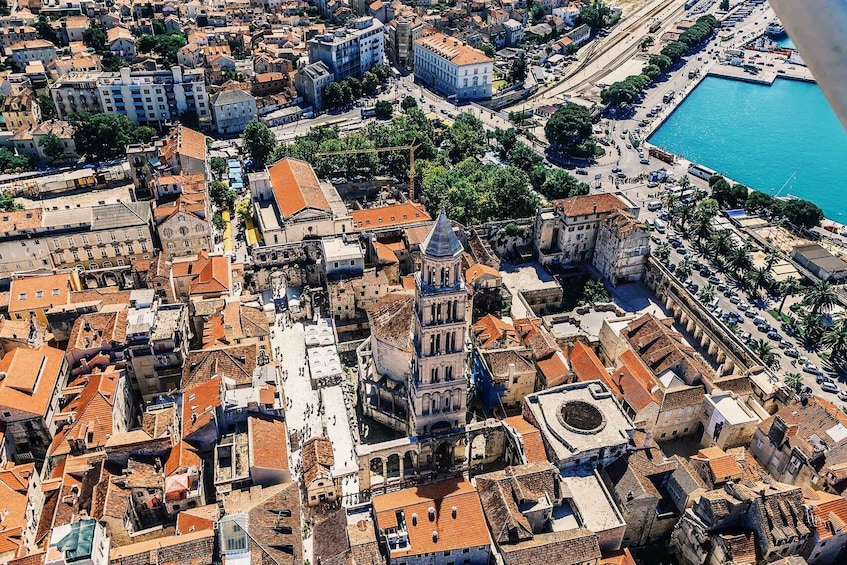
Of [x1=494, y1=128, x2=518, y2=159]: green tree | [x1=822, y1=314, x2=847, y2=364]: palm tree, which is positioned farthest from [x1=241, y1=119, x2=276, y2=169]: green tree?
[x1=822, y1=314, x2=847, y2=364]: palm tree

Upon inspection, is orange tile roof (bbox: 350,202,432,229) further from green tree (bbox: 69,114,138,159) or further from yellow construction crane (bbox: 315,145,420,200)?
green tree (bbox: 69,114,138,159)

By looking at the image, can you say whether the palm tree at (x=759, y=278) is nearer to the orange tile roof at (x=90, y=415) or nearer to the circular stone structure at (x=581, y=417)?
the circular stone structure at (x=581, y=417)

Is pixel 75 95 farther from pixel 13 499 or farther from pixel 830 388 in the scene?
pixel 830 388

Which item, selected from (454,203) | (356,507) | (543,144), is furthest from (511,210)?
(356,507)

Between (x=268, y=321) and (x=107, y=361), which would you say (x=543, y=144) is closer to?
(x=268, y=321)

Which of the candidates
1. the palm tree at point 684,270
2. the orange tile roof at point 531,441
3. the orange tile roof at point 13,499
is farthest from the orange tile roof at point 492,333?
the orange tile roof at point 13,499

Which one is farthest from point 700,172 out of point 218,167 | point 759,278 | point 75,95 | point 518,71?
point 75,95

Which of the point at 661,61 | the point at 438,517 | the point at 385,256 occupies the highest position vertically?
the point at 385,256
